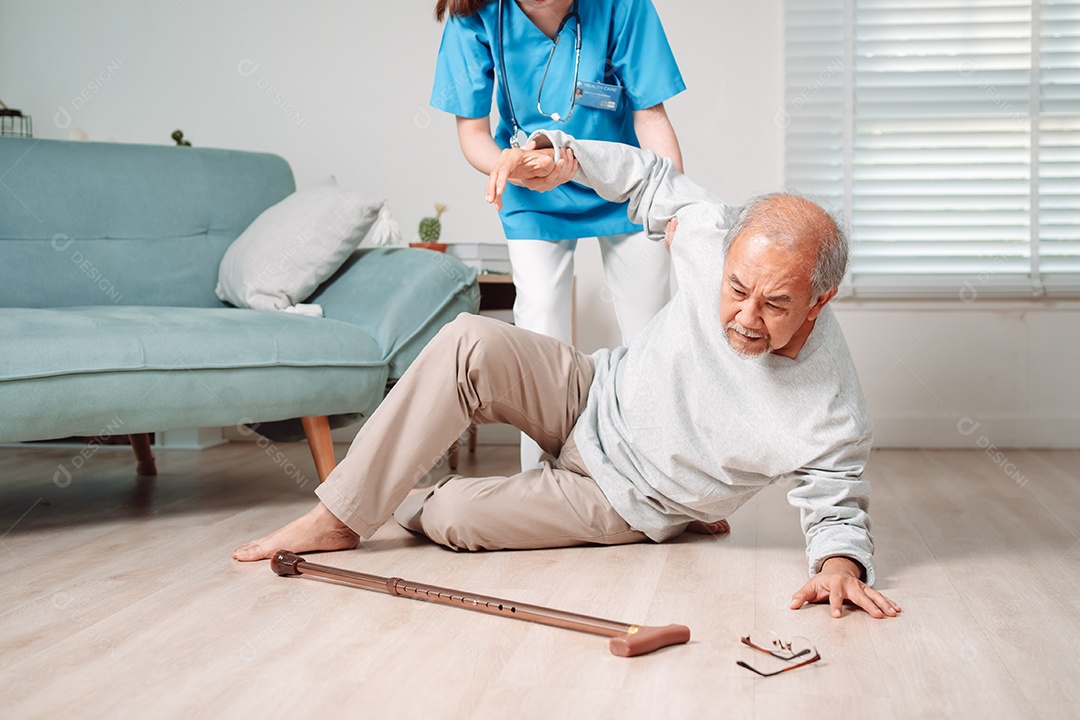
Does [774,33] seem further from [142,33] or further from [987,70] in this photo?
[142,33]

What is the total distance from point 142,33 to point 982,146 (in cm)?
282

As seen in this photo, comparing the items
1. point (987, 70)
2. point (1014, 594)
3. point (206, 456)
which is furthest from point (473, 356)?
point (987, 70)

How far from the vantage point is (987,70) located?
308cm

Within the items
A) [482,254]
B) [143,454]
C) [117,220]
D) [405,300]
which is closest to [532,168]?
[405,300]

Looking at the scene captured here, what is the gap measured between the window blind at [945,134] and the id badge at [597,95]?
4.39ft

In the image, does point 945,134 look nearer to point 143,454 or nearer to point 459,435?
point 459,435

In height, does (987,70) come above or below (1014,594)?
above

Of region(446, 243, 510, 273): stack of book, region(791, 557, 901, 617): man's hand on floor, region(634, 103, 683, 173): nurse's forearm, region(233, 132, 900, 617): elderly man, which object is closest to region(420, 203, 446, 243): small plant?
region(446, 243, 510, 273): stack of book

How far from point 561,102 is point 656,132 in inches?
7.9

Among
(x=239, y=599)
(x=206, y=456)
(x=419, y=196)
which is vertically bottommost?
(x=206, y=456)

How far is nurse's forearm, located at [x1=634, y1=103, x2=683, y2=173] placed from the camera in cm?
196

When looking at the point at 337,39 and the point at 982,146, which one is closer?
the point at 982,146

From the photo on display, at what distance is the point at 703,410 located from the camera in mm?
1585

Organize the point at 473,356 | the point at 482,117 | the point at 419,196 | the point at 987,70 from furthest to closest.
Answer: the point at 419,196
the point at 987,70
the point at 482,117
the point at 473,356
